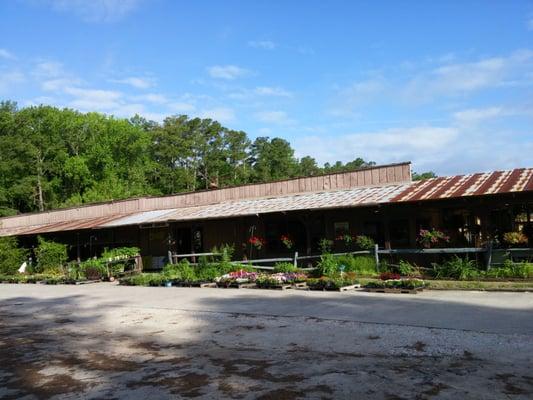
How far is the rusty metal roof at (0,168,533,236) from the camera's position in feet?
53.5

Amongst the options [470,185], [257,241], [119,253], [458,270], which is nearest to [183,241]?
[119,253]

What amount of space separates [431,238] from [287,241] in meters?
5.83

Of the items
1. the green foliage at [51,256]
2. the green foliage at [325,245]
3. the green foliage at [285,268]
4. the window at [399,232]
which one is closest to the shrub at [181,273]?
the green foliage at [285,268]

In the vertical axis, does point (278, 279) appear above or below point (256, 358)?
above

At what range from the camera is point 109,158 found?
63.5 m

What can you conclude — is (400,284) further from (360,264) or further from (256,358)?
(256,358)

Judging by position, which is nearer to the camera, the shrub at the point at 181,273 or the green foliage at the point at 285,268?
the green foliage at the point at 285,268

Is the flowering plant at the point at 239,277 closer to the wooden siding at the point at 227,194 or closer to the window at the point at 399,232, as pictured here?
the window at the point at 399,232

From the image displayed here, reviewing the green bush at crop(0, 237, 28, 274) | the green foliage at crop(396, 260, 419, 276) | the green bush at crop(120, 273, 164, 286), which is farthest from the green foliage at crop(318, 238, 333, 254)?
the green bush at crop(0, 237, 28, 274)

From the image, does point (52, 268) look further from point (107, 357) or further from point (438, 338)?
point (438, 338)

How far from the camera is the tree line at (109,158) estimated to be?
58.5 meters

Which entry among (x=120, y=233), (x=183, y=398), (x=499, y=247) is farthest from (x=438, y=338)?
(x=120, y=233)

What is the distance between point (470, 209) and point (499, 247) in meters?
2.02

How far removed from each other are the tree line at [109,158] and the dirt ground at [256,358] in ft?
156
